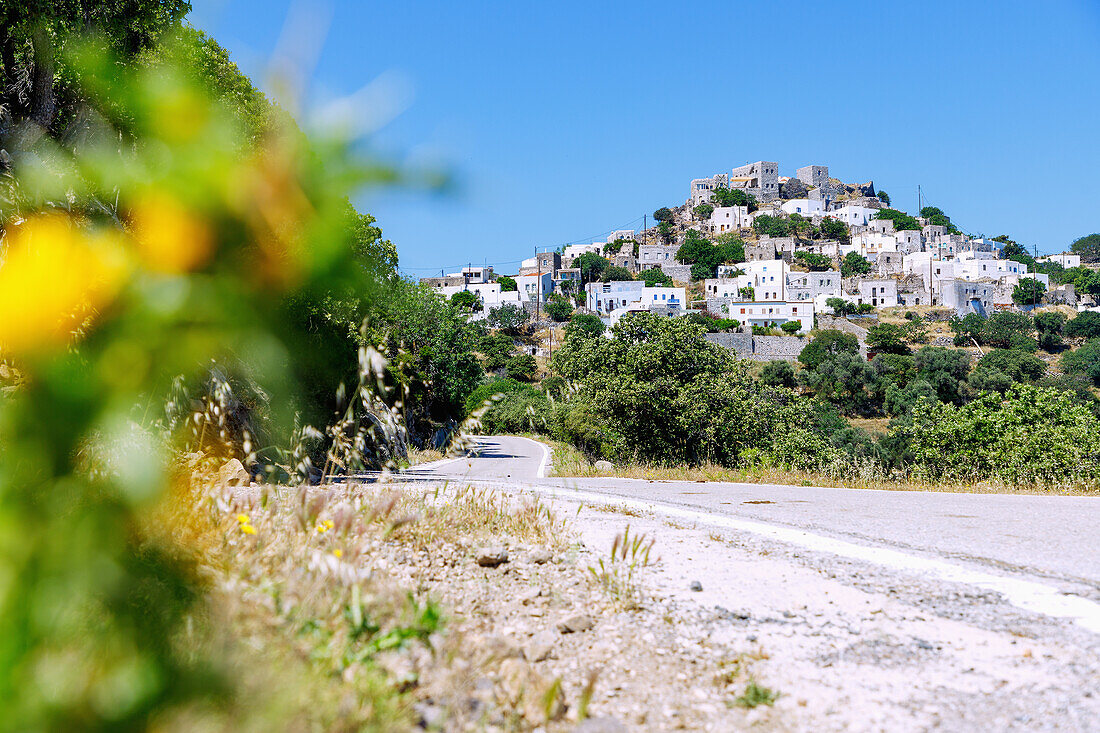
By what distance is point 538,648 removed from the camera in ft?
9.73

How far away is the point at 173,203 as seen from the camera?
0.79 m

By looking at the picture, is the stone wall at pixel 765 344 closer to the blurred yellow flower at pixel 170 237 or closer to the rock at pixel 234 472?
the rock at pixel 234 472

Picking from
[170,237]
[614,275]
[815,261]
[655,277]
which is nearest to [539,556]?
[170,237]

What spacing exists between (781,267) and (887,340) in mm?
35861

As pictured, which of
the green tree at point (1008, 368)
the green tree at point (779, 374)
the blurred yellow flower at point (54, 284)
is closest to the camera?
the blurred yellow flower at point (54, 284)

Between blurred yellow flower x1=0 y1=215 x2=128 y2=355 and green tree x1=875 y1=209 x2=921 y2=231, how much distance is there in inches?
7600

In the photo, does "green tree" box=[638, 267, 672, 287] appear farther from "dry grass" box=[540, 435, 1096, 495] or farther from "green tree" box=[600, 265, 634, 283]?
"dry grass" box=[540, 435, 1096, 495]

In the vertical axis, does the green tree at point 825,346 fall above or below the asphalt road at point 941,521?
above

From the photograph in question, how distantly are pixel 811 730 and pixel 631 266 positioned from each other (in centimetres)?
16274

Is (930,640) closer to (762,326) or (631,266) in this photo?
(762,326)

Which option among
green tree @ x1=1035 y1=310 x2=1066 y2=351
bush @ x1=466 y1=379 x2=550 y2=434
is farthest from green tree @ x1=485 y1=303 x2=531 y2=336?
green tree @ x1=1035 y1=310 x2=1066 y2=351

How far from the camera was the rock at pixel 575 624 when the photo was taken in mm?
3275

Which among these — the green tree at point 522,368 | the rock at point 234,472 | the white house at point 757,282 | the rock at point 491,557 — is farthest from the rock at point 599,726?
the white house at point 757,282

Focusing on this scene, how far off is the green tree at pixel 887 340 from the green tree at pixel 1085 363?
62.3 feet
